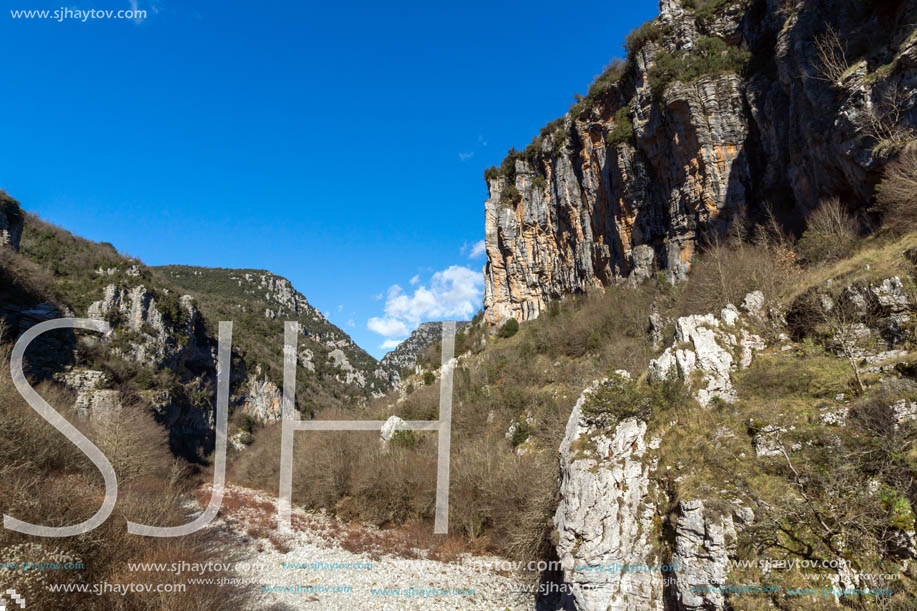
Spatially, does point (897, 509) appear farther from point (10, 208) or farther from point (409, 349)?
point (409, 349)

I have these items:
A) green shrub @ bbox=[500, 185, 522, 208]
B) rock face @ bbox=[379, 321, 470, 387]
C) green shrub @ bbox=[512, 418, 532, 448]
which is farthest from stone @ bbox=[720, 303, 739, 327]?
rock face @ bbox=[379, 321, 470, 387]

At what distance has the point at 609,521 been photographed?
8047 mm

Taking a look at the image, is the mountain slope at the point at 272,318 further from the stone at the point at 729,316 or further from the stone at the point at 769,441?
the stone at the point at 769,441

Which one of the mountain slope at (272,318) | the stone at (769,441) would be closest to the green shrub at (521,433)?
the stone at (769,441)

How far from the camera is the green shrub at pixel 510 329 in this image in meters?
42.7

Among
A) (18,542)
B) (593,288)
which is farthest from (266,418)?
(18,542)

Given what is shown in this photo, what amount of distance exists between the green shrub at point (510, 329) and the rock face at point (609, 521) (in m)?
33.3

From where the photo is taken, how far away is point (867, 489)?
19.8ft

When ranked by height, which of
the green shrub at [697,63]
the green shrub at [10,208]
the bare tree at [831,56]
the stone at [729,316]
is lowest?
the stone at [729,316]

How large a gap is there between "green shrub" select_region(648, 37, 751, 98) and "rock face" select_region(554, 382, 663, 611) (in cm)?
2655

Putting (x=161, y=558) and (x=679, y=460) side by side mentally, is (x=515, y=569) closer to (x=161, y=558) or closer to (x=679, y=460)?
(x=679, y=460)

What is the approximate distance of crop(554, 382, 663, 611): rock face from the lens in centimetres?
745

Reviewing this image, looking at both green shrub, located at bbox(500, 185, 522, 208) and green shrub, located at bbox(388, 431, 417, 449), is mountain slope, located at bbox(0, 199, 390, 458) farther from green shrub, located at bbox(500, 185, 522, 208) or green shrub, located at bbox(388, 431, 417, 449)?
green shrub, located at bbox(500, 185, 522, 208)

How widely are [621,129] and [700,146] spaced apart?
26.1 feet
